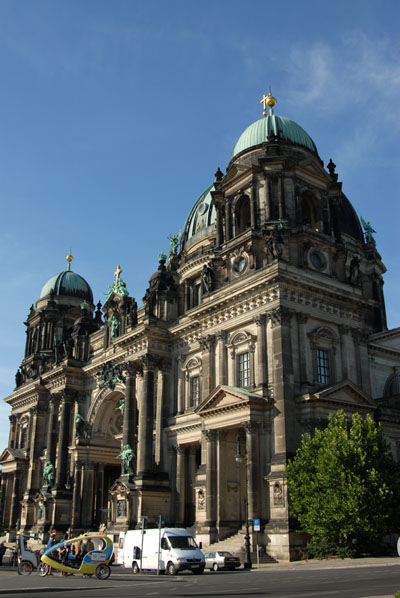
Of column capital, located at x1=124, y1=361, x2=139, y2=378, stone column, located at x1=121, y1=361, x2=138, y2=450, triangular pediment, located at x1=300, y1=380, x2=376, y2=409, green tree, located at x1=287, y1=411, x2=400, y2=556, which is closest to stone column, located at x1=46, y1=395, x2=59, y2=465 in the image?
stone column, located at x1=121, y1=361, x2=138, y2=450

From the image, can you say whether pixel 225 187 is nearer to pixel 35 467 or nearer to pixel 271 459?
pixel 271 459

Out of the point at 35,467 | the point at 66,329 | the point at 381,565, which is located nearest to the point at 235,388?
the point at 381,565

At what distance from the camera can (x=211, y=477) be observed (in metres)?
38.1

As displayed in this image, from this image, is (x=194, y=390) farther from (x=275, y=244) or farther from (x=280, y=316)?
(x=275, y=244)

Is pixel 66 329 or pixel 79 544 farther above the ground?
pixel 66 329

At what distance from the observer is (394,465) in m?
33.2

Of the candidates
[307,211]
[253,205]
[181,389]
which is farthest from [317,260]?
[181,389]

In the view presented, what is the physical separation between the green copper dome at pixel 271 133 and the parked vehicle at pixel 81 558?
3102 cm

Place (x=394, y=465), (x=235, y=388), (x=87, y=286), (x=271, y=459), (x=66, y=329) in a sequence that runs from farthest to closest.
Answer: (x=87, y=286) < (x=66, y=329) < (x=235, y=388) < (x=271, y=459) < (x=394, y=465)

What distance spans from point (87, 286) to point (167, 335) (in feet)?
105

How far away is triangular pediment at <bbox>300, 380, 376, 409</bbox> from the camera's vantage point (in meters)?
35.8

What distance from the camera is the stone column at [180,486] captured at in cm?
4388

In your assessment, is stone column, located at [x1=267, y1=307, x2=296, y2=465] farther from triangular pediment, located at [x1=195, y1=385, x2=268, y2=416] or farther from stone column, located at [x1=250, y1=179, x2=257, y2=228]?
stone column, located at [x1=250, y1=179, x2=257, y2=228]

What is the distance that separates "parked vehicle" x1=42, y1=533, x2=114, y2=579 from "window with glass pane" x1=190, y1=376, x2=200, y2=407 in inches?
725
